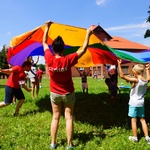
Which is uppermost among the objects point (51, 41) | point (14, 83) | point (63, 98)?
point (51, 41)

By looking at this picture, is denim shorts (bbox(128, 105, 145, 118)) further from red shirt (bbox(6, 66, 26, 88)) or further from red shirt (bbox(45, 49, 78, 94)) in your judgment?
red shirt (bbox(6, 66, 26, 88))

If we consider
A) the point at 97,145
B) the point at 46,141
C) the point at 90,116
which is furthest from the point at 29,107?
the point at 97,145

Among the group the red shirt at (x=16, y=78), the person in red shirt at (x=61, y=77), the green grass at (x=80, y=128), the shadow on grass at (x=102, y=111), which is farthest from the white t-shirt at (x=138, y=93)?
the red shirt at (x=16, y=78)

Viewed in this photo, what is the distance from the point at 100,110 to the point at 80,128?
207 centimetres

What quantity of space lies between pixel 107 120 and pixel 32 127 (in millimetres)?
1932

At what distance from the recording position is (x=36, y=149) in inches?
176

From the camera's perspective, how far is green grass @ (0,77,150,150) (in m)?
4.63

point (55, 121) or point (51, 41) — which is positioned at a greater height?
point (51, 41)

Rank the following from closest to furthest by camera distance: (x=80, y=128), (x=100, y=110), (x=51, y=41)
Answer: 1. (x=80, y=128)
2. (x=51, y=41)
3. (x=100, y=110)

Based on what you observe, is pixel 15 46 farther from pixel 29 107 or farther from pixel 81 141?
pixel 81 141

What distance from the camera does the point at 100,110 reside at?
25.0 ft

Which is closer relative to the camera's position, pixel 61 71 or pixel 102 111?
pixel 61 71

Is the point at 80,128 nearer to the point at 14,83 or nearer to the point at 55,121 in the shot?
the point at 55,121

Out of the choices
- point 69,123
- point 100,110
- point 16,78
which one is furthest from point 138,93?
point 16,78
